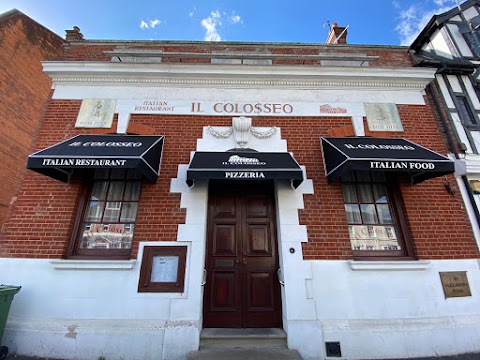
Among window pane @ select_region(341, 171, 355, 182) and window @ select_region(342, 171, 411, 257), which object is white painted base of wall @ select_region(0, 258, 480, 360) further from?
window pane @ select_region(341, 171, 355, 182)

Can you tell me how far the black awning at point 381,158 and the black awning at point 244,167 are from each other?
802 mm

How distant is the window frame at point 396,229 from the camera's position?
14.2ft

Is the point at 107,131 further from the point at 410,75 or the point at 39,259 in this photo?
the point at 410,75

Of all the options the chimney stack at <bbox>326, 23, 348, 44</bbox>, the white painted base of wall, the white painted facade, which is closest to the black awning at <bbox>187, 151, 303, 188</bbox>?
the white painted facade

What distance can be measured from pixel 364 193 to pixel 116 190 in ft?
17.2

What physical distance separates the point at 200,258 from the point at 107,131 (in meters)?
3.41

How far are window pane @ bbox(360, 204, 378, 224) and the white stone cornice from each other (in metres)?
2.90

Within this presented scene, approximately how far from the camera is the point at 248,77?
17.8ft

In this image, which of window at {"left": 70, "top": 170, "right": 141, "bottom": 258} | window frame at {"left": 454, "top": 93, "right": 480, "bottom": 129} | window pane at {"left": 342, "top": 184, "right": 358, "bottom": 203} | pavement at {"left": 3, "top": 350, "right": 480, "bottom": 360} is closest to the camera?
pavement at {"left": 3, "top": 350, "right": 480, "bottom": 360}

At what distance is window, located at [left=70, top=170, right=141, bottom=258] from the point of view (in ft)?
14.2

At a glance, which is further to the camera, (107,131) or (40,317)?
(107,131)

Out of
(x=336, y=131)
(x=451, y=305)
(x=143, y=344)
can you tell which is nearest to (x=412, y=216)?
(x=451, y=305)

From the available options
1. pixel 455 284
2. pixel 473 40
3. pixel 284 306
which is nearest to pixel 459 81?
pixel 473 40

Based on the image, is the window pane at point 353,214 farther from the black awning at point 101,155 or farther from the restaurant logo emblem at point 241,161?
the black awning at point 101,155
